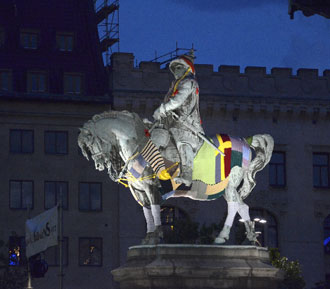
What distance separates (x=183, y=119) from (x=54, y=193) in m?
34.7

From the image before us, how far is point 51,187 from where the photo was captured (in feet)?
213

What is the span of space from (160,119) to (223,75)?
36450 millimetres

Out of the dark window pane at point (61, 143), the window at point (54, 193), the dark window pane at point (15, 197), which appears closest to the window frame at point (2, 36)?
the dark window pane at point (61, 143)

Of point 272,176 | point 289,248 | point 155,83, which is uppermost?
point 155,83

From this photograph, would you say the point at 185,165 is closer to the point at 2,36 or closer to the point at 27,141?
the point at 27,141

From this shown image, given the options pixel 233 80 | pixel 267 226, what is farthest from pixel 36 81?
pixel 267 226

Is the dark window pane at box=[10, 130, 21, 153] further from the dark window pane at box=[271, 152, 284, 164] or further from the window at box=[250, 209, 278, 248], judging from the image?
the dark window pane at box=[271, 152, 284, 164]

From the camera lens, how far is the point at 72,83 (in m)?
67.3

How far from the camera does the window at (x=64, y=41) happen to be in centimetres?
6856

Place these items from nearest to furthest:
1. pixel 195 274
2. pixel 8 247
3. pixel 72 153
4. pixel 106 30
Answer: pixel 195 274 < pixel 8 247 < pixel 72 153 < pixel 106 30

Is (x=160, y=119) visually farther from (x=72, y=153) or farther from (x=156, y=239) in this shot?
(x=72, y=153)

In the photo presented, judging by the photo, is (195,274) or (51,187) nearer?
(195,274)

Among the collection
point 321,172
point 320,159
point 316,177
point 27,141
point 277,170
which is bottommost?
point 316,177

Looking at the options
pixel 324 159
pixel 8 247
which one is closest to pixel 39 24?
pixel 8 247
